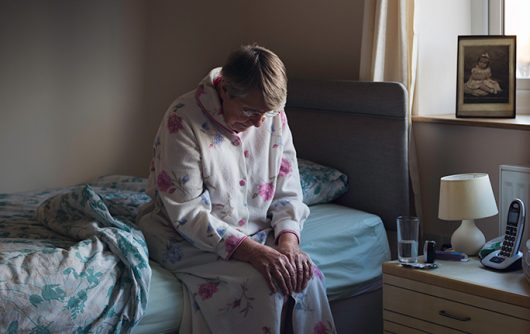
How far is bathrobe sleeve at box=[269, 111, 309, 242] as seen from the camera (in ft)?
7.58

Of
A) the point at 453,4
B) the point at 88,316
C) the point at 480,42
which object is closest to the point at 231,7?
the point at 453,4

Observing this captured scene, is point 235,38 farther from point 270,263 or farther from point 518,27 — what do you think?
point 270,263

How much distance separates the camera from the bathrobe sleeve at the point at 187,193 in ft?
7.08

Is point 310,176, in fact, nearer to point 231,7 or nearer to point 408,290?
point 408,290

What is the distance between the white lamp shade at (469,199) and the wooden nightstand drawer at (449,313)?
0.26m

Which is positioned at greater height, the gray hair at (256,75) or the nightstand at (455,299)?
the gray hair at (256,75)

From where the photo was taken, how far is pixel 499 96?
8.86 feet

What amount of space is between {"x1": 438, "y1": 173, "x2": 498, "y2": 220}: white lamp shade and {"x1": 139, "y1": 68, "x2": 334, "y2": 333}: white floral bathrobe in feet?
1.45

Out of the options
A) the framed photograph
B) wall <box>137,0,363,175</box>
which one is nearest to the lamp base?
the framed photograph

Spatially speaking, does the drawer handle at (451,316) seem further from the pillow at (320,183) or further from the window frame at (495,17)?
the window frame at (495,17)

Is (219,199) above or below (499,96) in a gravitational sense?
below

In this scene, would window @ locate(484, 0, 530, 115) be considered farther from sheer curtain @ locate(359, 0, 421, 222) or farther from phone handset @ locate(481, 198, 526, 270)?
phone handset @ locate(481, 198, 526, 270)

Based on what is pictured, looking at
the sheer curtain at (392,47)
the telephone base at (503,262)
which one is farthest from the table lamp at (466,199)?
the sheer curtain at (392,47)

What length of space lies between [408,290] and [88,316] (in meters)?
0.91
